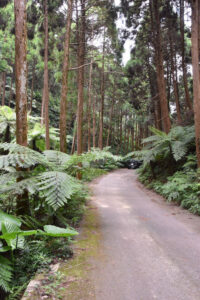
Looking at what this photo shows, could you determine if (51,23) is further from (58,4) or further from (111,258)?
(111,258)

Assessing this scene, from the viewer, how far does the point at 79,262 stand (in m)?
3.37

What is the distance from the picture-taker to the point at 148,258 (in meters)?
3.46

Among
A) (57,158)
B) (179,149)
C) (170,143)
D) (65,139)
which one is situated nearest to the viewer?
(57,158)

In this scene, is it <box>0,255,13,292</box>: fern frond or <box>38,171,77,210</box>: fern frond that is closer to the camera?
<box>0,255,13,292</box>: fern frond

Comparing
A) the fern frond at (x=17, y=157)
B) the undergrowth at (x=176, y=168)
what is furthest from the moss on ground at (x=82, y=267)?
the undergrowth at (x=176, y=168)

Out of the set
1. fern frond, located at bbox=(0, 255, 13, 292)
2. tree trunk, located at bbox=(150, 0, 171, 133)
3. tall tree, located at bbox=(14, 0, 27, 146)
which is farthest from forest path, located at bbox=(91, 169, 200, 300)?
tree trunk, located at bbox=(150, 0, 171, 133)

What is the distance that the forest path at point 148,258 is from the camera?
263 cm

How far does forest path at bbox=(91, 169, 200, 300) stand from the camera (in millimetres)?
2627

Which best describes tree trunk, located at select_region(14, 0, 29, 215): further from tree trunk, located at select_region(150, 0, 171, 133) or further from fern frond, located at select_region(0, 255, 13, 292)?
tree trunk, located at select_region(150, 0, 171, 133)

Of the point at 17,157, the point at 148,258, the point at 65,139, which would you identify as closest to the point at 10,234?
the point at 17,157

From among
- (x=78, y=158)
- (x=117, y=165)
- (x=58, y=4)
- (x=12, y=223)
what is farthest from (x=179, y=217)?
(x=117, y=165)

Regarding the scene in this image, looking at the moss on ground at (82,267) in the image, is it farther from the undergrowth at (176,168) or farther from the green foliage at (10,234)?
the undergrowth at (176,168)

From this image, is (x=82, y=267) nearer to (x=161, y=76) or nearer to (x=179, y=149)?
(x=179, y=149)

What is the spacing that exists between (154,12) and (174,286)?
1382 centimetres
